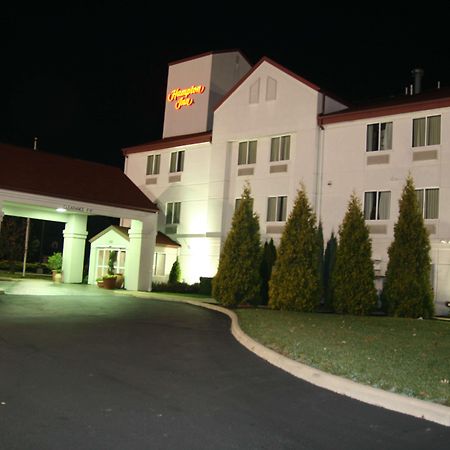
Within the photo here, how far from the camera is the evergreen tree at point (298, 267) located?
19.7 metres

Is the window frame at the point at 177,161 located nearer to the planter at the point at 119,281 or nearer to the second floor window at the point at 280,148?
the second floor window at the point at 280,148

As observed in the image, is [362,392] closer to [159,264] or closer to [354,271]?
[354,271]

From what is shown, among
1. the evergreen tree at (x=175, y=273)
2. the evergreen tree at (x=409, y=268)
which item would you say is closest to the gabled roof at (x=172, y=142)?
the evergreen tree at (x=175, y=273)

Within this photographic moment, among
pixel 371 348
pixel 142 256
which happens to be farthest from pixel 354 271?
pixel 142 256

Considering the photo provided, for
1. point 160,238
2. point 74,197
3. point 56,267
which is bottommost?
point 56,267

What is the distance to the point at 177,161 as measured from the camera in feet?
100

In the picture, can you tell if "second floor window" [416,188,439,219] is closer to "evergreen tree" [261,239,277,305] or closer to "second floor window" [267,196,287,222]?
"second floor window" [267,196,287,222]

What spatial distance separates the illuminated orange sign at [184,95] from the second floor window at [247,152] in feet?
20.9

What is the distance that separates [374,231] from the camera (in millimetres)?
22875

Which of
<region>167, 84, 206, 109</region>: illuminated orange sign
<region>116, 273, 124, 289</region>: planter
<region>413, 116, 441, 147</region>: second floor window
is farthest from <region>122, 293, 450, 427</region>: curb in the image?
<region>167, 84, 206, 109</region>: illuminated orange sign

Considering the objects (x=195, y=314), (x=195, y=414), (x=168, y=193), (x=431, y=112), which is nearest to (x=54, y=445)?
(x=195, y=414)

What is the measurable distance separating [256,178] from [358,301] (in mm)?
9299

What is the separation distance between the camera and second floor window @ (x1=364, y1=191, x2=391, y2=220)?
74.7 ft

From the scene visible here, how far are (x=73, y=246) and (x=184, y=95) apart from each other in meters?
10.8
